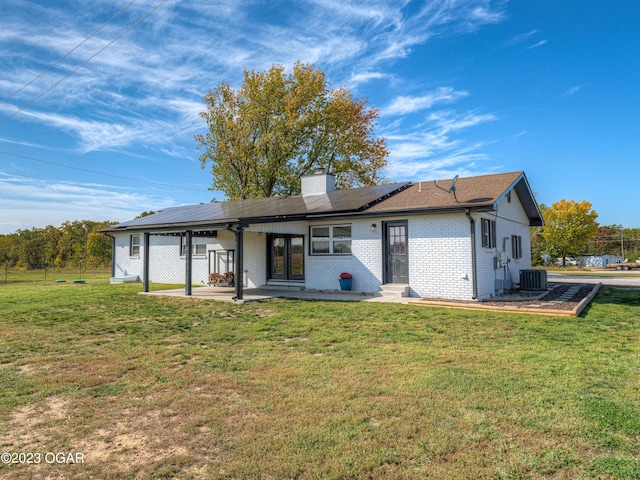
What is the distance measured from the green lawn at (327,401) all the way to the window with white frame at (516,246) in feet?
26.0

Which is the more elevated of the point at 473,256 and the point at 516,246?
the point at 516,246

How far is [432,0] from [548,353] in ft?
34.7

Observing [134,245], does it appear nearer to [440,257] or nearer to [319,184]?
[319,184]

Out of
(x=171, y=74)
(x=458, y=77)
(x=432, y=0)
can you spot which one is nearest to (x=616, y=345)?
(x=432, y=0)

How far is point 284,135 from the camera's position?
2700 centimetres

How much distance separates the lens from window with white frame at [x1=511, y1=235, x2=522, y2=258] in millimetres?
15258

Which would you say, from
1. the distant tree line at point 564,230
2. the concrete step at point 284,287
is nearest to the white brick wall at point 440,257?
the concrete step at point 284,287

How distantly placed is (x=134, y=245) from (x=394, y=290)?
14609mm

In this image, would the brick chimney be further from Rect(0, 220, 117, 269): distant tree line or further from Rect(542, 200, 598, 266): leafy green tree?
Rect(542, 200, 598, 266): leafy green tree

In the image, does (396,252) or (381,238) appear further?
(381,238)

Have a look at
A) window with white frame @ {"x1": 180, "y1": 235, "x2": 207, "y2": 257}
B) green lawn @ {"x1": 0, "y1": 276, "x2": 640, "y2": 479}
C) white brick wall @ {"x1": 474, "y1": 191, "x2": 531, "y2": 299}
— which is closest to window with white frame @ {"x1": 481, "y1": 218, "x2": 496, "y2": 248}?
white brick wall @ {"x1": 474, "y1": 191, "x2": 531, "y2": 299}

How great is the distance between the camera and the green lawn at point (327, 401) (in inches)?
105

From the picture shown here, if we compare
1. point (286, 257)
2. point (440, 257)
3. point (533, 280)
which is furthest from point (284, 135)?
point (533, 280)

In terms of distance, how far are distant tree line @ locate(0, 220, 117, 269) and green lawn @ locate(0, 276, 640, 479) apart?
96.4 feet
